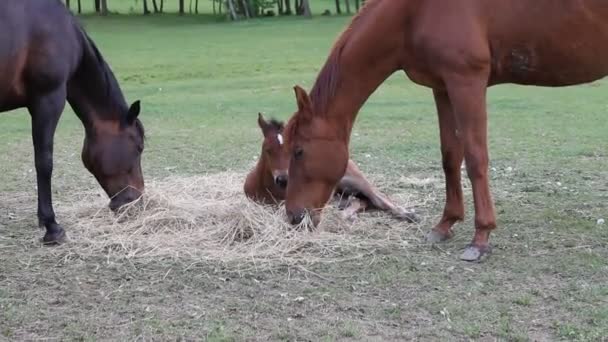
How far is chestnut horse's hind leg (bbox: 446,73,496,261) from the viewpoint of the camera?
5.38m

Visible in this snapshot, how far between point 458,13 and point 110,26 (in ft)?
135

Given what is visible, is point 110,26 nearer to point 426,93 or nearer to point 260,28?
point 260,28

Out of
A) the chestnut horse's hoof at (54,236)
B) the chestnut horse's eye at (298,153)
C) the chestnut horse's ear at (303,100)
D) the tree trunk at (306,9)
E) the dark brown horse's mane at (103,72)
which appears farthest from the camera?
the tree trunk at (306,9)

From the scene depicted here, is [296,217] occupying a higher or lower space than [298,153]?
lower

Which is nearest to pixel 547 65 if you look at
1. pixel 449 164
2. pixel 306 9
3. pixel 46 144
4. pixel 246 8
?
pixel 449 164

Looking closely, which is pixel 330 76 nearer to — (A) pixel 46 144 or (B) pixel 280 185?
(B) pixel 280 185

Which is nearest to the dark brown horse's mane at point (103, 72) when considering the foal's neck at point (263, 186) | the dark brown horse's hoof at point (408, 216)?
the foal's neck at point (263, 186)

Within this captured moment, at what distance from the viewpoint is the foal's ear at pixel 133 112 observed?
6.57 metres

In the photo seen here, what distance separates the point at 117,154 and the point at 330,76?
1.89 m

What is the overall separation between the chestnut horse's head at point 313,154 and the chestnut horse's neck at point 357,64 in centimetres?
7

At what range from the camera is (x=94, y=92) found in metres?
6.54

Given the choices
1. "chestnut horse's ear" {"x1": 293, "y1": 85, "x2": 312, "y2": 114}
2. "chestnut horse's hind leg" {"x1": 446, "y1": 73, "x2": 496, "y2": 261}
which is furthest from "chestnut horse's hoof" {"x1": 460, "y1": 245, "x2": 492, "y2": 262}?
"chestnut horse's ear" {"x1": 293, "y1": 85, "x2": 312, "y2": 114}

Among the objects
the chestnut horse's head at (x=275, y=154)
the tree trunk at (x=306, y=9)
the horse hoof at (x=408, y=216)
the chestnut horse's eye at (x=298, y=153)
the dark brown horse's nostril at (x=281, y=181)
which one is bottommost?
the tree trunk at (x=306, y=9)

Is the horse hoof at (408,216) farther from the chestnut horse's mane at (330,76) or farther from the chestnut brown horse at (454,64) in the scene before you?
the chestnut horse's mane at (330,76)
